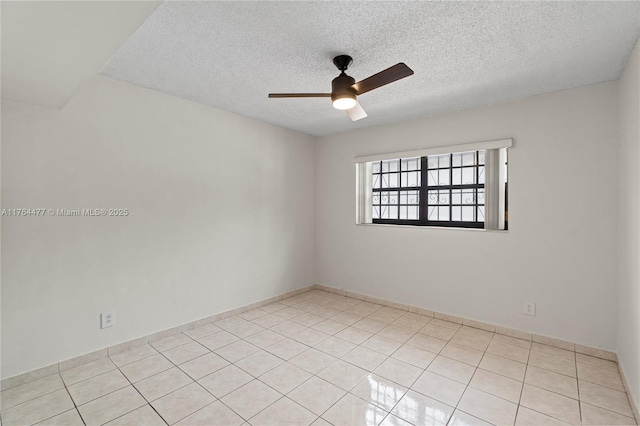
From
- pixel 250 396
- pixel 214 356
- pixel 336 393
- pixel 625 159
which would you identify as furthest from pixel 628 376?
pixel 214 356

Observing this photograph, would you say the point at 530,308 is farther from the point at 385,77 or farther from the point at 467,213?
the point at 385,77

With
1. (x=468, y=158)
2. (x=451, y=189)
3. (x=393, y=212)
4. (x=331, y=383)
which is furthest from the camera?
(x=393, y=212)

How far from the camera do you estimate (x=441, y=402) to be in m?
2.10

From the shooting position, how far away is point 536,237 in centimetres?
304

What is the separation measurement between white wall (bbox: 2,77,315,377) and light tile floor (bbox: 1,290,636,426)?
36 centimetres

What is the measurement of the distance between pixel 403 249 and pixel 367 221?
2.47 ft

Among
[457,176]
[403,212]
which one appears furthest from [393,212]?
[457,176]

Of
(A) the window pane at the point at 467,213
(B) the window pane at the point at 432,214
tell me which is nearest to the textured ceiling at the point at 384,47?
(A) the window pane at the point at 467,213

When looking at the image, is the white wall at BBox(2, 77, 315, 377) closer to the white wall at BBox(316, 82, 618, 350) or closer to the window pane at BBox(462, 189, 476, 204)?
the white wall at BBox(316, 82, 618, 350)

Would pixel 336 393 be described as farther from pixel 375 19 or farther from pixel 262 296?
pixel 375 19

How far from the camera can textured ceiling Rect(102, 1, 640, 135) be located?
5.79ft

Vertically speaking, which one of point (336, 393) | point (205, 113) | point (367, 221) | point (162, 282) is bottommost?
point (336, 393)

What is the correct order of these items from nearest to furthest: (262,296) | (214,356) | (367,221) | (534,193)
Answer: (214,356) → (534,193) → (262,296) → (367,221)

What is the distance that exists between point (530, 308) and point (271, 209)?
10.8 feet
